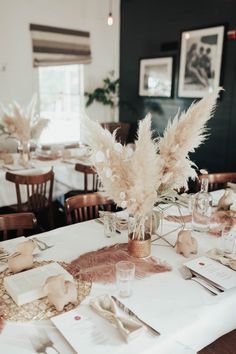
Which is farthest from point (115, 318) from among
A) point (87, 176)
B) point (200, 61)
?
point (200, 61)

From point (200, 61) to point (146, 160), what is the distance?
3.76 metres

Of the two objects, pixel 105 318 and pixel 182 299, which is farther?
pixel 182 299

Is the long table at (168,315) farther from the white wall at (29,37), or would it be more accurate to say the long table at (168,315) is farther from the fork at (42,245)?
the white wall at (29,37)

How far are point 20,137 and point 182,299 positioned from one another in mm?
2725

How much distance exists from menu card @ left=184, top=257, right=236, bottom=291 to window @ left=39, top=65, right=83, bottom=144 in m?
4.51

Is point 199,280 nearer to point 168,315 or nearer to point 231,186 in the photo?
point 168,315

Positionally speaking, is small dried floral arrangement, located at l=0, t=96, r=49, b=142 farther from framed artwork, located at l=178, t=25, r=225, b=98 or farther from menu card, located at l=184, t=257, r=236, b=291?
menu card, located at l=184, t=257, r=236, b=291

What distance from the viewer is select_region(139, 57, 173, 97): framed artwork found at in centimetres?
500

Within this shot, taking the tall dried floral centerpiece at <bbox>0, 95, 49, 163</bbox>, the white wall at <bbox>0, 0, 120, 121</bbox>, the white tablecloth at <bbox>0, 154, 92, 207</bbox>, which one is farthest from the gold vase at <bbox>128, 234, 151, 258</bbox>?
the white wall at <bbox>0, 0, 120, 121</bbox>

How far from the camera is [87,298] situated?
3.85 feet

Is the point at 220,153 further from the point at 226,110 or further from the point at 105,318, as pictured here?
the point at 105,318

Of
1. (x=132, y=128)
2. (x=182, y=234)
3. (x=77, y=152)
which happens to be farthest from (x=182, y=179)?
(x=132, y=128)

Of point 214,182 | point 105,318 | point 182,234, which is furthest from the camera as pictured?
point 214,182

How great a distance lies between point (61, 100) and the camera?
5.66 meters
